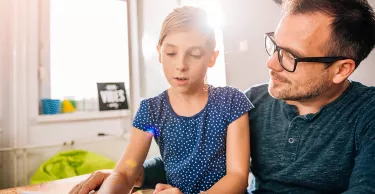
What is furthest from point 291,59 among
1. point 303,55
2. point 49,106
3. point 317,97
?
point 49,106

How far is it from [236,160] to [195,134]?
15 cm

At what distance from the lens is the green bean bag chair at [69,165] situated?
221 cm

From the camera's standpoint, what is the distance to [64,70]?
2689 mm

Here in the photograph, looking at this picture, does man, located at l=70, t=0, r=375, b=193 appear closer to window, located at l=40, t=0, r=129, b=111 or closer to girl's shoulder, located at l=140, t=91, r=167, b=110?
girl's shoulder, located at l=140, t=91, r=167, b=110

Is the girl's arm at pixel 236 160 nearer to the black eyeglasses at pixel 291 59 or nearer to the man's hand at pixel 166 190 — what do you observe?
the man's hand at pixel 166 190

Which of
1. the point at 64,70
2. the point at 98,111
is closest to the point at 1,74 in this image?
the point at 64,70

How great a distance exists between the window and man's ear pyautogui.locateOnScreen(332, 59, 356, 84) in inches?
90.5

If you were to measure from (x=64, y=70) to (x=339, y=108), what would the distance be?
2383 millimetres

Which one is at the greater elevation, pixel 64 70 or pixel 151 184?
pixel 64 70

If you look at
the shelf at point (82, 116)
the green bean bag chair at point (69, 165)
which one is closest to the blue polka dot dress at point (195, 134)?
the green bean bag chair at point (69, 165)

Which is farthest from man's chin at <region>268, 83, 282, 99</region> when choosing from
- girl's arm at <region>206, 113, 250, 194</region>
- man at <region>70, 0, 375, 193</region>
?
girl's arm at <region>206, 113, 250, 194</region>

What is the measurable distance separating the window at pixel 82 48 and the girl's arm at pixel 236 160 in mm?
2130

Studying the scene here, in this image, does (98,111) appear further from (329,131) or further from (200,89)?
(329,131)

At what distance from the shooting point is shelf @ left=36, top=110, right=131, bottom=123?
8.12ft
